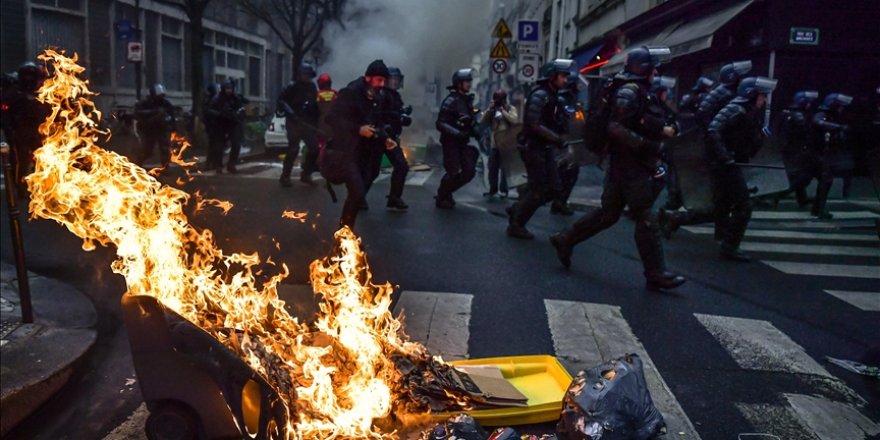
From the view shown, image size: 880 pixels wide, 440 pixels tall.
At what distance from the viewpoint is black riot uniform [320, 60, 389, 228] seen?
25.1ft

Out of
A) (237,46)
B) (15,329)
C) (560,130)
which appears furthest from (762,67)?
(237,46)

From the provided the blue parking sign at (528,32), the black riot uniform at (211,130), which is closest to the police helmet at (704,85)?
the blue parking sign at (528,32)

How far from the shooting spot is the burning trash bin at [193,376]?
9.99 feet

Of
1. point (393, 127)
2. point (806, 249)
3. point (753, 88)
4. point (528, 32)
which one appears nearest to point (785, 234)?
point (806, 249)

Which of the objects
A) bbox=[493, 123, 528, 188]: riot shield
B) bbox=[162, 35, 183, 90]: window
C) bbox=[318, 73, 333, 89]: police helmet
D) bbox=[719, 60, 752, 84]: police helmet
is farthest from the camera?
bbox=[162, 35, 183, 90]: window

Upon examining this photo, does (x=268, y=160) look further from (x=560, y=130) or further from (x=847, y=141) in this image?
(x=847, y=141)

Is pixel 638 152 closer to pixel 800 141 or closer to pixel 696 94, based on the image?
pixel 800 141

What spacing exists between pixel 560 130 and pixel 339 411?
20.5 feet

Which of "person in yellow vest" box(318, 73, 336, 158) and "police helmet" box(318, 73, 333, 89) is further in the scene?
"police helmet" box(318, 73, 333, 89)

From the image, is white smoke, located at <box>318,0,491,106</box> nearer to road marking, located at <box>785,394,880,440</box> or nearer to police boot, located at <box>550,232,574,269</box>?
police boot, located at <box>550,232,574,269</box>

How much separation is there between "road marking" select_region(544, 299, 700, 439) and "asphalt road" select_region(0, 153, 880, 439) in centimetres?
7

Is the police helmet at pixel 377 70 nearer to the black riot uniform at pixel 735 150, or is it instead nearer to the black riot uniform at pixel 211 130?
the black riot uniform at pixel 735 150

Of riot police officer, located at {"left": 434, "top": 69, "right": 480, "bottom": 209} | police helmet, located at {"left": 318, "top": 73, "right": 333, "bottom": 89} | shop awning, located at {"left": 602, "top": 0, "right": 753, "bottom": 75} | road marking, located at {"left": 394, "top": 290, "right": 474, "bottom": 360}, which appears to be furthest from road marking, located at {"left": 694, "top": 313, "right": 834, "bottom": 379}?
police helmet, located at {"left": 318, "top": 73, "right": 333, "bottom": 89}

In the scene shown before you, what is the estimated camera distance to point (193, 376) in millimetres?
3166
